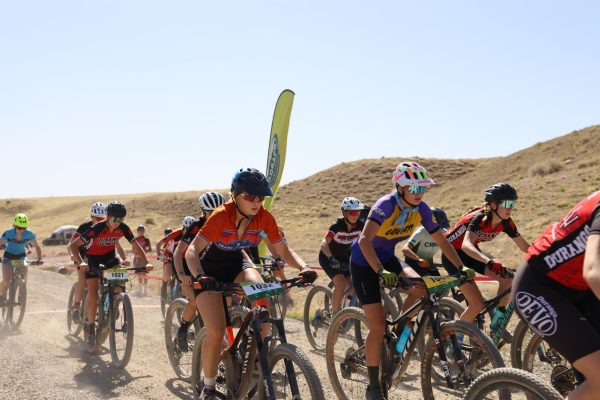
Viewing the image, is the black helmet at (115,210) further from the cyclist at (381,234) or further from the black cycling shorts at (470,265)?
the black cycling shorts at (470,265)

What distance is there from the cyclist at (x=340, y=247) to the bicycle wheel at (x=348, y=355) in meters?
2.42

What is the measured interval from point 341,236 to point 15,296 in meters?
6.84

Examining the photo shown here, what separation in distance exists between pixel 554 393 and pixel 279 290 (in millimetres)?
2368

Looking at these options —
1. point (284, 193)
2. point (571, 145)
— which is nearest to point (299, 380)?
point (571, 145)

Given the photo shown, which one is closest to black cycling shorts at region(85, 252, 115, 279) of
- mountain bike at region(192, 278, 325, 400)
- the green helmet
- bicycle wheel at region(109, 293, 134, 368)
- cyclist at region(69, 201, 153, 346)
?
cyclist at region(69, 201, 153, 346)

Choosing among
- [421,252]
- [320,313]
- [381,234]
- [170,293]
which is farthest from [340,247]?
[170,293]

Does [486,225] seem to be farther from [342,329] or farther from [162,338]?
[162,338]

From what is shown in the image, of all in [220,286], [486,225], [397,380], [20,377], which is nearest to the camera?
[220,286]

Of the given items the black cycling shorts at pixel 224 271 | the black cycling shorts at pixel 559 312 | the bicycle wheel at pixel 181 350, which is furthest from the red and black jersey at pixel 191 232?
the black cycling shorts at pixel 559 312

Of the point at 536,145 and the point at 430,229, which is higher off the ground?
the point at 536,145

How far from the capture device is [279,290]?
5.18 metres

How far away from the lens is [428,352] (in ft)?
18.3

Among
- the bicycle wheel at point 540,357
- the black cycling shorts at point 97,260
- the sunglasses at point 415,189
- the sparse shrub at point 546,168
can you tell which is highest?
the sparse shrub at point 546,168

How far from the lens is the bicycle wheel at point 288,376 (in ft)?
15.5
